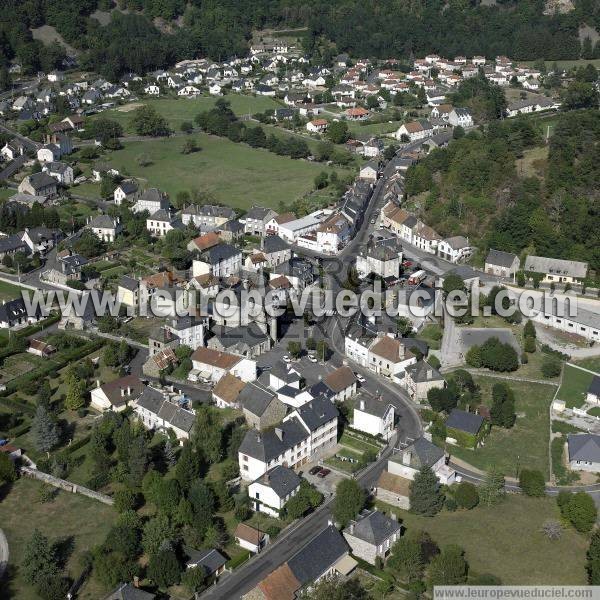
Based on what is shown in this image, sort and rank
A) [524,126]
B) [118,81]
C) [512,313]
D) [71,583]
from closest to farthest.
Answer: [71,583] < [512,313] < [524,126] < [118,81]

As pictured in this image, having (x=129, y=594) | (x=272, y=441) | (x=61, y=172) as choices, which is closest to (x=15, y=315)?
(x=272, y=441)

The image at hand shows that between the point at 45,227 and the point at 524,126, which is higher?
the point at 524,126

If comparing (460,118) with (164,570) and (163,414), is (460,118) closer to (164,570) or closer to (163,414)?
(163,414)

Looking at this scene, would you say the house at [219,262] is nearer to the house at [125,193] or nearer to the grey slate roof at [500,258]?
the house at [125,193]

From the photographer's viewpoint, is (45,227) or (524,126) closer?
(45,227)

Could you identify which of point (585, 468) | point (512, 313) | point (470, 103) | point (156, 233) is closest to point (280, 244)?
point (156, 233)

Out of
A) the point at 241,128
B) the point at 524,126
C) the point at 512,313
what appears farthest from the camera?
the point at 241,128

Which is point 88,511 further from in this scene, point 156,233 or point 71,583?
point 156,233
